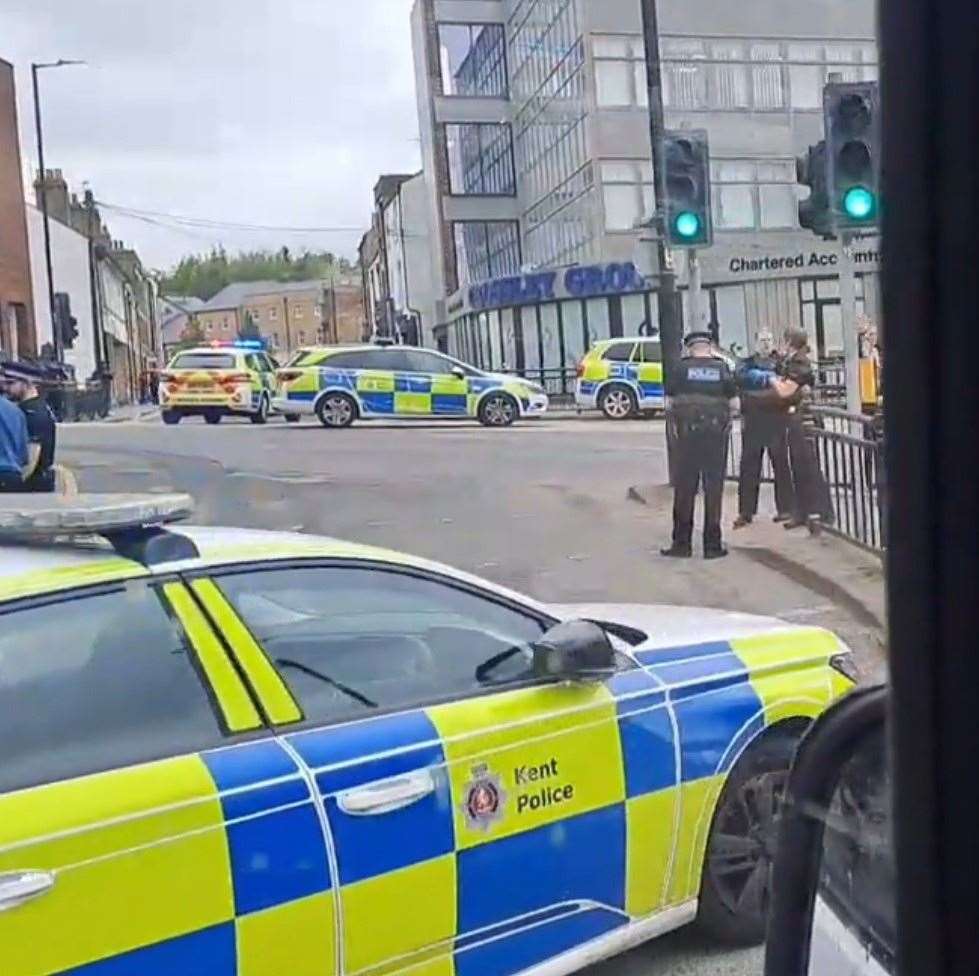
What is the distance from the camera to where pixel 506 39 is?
34.5 m

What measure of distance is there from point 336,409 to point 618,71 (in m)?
11.1

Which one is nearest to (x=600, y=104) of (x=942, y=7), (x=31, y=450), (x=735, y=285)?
(x=735, y=285)

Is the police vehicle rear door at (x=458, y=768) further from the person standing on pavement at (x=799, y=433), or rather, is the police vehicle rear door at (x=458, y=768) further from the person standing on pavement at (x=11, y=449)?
the person standing on pavement at (x=799, y=433)

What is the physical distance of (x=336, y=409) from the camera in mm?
22016

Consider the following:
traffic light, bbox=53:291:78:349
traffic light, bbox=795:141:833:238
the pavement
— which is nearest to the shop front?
the pavement

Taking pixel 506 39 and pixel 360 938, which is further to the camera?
pixel 506 39

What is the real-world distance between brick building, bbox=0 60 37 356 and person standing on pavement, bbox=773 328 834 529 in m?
24.1

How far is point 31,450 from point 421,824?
244 inches

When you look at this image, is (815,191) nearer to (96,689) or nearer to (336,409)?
(96,689)

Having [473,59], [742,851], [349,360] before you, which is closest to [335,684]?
[742,851]

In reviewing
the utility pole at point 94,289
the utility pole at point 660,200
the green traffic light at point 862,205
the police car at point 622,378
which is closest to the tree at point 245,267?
the utility pole at point 94,289

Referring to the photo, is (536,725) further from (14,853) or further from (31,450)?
(31,450)

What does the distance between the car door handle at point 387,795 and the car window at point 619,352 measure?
2071 cm

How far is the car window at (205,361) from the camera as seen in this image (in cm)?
2389
